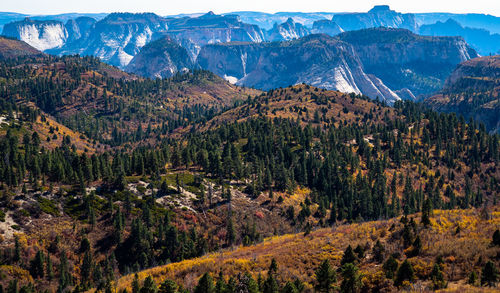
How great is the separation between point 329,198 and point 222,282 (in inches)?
5484

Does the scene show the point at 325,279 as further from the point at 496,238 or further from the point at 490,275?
the point at 496,238

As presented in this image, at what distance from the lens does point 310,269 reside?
63500 millimetres

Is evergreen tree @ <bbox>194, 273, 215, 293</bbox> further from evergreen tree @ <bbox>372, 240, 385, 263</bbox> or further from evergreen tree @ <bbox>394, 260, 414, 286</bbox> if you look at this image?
evergreen tree @ <bbox>394, 260, 414, 286</bbox>

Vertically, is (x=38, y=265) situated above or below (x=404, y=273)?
below

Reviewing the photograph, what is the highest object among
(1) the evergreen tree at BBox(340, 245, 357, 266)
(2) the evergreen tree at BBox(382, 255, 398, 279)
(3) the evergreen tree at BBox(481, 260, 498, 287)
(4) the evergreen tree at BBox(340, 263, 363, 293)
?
(3) the evergreen tree at BBox(481, 260, 498, 287)

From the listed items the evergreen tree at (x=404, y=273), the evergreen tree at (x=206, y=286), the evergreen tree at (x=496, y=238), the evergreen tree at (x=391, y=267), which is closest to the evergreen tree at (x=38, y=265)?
the evergreen tree at (x=206, y=286)

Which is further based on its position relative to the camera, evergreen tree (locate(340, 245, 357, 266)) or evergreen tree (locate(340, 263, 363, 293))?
evergreen tree (locate(340, 245, 357, 266))

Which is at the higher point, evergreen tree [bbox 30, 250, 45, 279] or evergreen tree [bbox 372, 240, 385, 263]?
evergreen tree [bbox 372, 240, 385, 263]

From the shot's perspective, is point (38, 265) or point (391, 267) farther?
point (38, 265)

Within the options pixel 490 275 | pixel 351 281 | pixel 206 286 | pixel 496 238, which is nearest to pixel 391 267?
pixel 351 281

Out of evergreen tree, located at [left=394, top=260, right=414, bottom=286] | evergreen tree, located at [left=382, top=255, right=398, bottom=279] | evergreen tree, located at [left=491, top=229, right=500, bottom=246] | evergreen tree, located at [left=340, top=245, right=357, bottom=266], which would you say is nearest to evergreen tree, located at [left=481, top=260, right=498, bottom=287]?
evergreen tree, located at [left=491, top=229, right=500, bottom=246]

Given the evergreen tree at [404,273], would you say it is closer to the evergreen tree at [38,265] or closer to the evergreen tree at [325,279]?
the evergreen tree at [325,279]

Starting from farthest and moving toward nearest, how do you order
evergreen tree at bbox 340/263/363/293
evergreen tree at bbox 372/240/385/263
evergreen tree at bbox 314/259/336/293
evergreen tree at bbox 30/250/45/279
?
1. evergreen tree at bbox 30/250/45/279
2. evergreen tree at bbox 372/240/385/263
3. evergreen tree at bbox 314/259/336/293
4. evergreen tree at bbox 340/263/363/293

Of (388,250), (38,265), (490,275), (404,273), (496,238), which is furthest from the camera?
(38,265)
